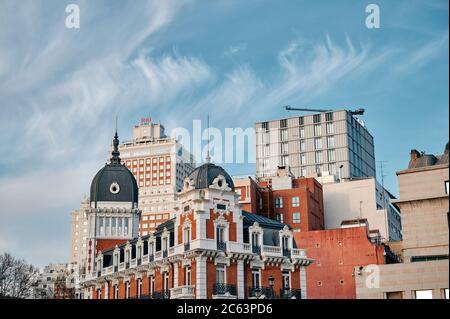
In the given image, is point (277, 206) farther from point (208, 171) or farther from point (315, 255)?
point (208, 171)

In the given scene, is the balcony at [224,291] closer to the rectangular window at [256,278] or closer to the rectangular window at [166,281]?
the rectangular window at [256,278]

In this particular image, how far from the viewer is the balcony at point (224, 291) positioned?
62438mm

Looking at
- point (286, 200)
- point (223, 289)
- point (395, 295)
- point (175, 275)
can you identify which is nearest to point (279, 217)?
point (286, 200)

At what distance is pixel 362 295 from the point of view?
167 ft

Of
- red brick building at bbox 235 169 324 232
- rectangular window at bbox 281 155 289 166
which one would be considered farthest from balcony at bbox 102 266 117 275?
rectangular window at bbox 281 155 289 166

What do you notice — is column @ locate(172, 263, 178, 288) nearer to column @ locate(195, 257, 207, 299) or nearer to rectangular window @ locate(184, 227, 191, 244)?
rectangular window @ locate(184, 227, 191, 244)

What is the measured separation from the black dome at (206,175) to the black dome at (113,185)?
21.7 meters

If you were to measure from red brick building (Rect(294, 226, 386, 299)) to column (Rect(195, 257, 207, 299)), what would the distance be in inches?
1003

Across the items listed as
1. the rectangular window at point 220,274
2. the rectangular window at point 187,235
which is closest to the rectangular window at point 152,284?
the rectangular window at point 187,235

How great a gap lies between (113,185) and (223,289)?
90.4ft

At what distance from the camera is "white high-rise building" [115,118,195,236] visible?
156375mm

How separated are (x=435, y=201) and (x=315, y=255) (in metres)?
36.3

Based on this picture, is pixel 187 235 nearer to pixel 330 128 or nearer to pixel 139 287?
pixel 139 287
